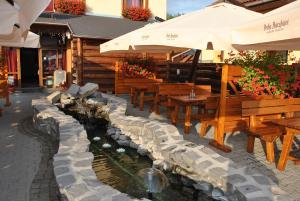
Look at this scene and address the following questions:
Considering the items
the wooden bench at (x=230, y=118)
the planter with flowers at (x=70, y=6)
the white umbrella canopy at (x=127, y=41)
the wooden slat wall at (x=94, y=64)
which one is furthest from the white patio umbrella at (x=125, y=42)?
the planter with flowers at (x=70, y=6)

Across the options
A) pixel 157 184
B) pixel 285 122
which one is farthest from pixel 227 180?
pixel 285 122

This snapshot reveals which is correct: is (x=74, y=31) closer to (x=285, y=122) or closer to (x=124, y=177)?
(x=124, y=177)

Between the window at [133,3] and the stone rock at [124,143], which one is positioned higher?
the window at [133,3]

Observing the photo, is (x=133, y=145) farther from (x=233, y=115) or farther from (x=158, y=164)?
(x=233, y=115)

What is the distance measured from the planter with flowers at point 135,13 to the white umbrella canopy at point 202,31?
11136 millimetres

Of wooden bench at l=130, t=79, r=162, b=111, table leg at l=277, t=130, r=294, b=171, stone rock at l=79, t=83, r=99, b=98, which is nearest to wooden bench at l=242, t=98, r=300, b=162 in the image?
table leg at l=277, t=130, r=294, b=171

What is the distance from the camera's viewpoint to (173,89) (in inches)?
331

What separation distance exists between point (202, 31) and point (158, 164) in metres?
2.52

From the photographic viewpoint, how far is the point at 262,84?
6.28 m

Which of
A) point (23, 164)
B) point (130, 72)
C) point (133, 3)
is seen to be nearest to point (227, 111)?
point (23, 164)

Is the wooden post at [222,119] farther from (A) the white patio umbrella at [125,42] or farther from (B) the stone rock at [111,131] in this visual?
(B) the stone rock at [111,131]

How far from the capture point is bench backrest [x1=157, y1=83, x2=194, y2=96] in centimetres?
823

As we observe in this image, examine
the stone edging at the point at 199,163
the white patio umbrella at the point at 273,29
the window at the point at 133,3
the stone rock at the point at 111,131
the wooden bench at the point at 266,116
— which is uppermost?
the window at the point at 133,3

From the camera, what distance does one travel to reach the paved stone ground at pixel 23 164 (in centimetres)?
422
